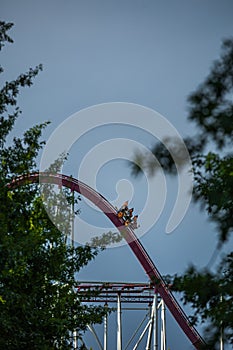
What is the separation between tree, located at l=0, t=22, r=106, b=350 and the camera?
749cm

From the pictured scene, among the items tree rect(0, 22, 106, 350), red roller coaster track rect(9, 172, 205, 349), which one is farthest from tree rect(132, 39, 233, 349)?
red roller coaster track rect(9, 172, 205, 349)

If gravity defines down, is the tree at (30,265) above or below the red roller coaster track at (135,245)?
below

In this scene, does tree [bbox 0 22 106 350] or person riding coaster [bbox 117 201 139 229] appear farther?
person riding coaster [bbox 117 201 139 229]

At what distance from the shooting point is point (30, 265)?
9516 millimetres

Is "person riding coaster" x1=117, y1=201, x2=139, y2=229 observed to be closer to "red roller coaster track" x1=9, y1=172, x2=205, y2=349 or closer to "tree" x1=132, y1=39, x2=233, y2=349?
"red roller coaster track" x1=9, y1=172, x2=205, y2=349

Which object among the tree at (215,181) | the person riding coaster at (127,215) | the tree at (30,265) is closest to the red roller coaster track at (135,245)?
the person riding coaster at (127,215)

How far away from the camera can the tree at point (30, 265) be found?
749 centimetres

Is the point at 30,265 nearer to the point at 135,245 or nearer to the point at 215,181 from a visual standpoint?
the point at 215,181

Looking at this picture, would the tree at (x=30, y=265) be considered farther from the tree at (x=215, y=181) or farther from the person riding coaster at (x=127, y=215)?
the person riding coaster at (x=127, y=215)

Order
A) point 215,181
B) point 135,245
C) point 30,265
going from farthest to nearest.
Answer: point 135,245, point 30,265, point 215,181

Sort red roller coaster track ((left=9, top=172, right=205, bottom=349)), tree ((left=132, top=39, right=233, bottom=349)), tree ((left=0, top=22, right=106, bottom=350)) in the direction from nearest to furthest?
tree ((left=132, top=39, right=233, bottom=349)) → tree ((left=0, top=22, right=106, bottom=350)) → red roller coaster track ((left=9, top=172, right=205, bottom=349))

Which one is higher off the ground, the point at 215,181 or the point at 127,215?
the point at 127,215

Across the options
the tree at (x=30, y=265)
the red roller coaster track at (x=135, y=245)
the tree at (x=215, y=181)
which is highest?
the red roller coaster track at (x=135, y=245)

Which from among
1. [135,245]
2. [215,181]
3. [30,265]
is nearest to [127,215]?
[135,245]
